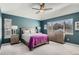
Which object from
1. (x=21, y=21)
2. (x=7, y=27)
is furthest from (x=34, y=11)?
(x=7, y=27)

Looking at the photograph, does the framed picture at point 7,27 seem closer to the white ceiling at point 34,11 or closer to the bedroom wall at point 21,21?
the bedroom wall at point 21,21

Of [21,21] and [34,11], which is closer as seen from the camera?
[34,11]

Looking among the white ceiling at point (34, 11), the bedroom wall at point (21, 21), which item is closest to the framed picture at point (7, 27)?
the bedroom wall at point (21, 21)

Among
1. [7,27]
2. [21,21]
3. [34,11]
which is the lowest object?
[7,27]

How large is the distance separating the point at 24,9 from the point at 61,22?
114cm

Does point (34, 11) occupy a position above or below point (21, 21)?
above

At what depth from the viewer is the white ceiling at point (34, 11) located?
1819 mm

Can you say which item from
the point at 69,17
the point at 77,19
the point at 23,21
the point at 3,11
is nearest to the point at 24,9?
the point at 23,21

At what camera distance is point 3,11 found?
6.47ft

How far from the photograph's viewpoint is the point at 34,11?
199cm

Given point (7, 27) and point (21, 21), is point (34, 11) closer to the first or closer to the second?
point (21, 21)

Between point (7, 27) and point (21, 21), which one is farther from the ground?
point (21, 21)

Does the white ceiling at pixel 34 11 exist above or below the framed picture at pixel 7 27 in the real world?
above
